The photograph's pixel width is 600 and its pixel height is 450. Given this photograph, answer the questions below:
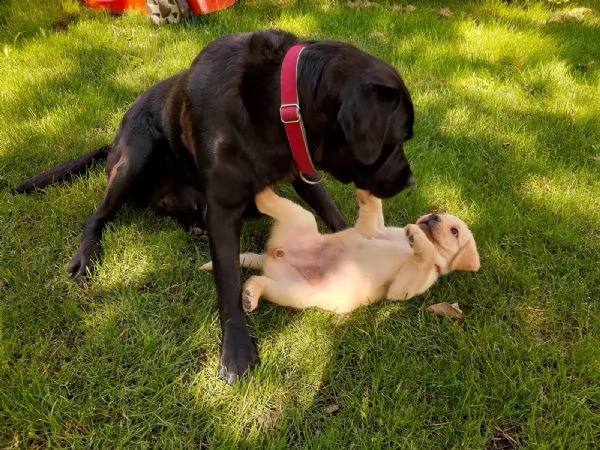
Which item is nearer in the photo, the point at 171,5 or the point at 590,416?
the point at 590,416

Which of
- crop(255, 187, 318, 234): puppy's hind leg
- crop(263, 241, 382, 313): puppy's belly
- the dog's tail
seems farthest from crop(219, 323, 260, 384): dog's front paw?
the dog's tail

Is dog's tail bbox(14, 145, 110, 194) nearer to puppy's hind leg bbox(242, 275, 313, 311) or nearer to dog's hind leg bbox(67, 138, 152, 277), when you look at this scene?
dog's hind leg bbox(67, 138, 152, 277)

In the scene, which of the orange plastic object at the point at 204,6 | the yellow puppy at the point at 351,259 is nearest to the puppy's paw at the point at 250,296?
the yellow puppy at the point at 351,259

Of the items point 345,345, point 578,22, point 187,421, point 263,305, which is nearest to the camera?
point 187,421

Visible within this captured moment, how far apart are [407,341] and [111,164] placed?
190 cm

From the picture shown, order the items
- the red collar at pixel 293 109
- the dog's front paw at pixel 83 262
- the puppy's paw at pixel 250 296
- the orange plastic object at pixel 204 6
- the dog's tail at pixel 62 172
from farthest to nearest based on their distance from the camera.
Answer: the orange plastic object at pixel 204 6
the dog's tail at pixel 62 172
the dog's front paw at pixel 83 262
the puppy's paw at pixel 250 296
the red collar at pixel 293 109

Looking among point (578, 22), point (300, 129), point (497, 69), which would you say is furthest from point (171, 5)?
point (578, 22)

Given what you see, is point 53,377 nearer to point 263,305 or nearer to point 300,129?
point 263,305

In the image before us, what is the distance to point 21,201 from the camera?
123 inches

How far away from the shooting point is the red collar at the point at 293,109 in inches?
86.7

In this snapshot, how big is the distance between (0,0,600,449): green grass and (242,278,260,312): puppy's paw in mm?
114

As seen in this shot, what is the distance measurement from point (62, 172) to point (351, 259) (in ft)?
6.06

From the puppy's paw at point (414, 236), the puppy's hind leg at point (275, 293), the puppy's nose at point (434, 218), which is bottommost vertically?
the puppy's hind leg at point (275, 293)

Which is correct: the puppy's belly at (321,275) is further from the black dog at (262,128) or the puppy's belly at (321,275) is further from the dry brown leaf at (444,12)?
the dry brown leaf at (444,12)
